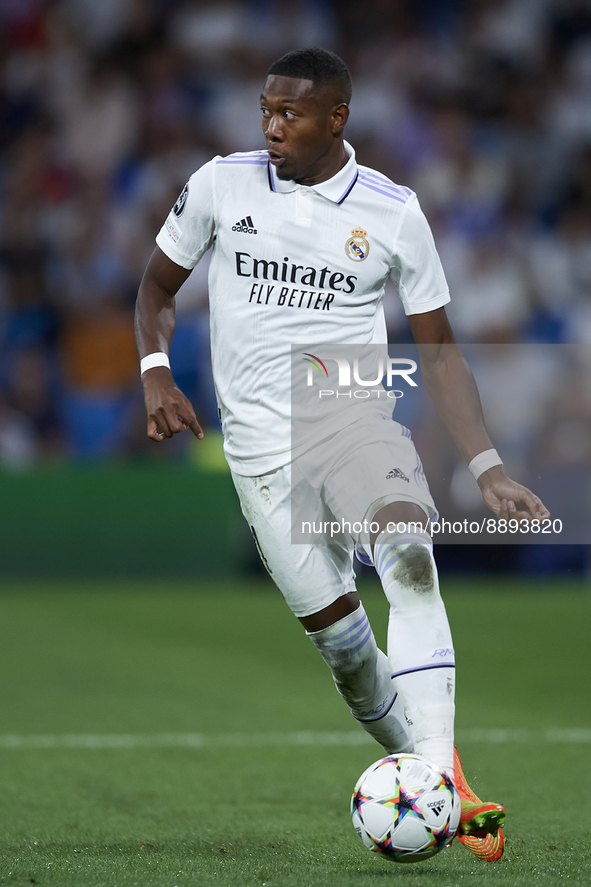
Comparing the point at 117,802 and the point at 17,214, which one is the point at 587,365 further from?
the point at 117,802

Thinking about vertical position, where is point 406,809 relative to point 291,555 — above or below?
below

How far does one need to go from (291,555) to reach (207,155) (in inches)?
423

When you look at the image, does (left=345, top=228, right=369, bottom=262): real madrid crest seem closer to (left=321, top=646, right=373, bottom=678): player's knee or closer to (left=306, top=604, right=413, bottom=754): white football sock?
(left=306, top=604, right=413, bottom=754): white football sock

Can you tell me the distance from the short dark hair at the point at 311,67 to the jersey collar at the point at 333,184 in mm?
245

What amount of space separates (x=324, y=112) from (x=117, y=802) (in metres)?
2.56

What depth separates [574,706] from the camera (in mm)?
6801

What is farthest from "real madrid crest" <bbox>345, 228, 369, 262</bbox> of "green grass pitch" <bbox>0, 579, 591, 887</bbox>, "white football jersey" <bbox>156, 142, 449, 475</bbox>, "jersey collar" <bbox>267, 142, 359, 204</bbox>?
"green grass pitch" <bbox>0, 579, 591, 887</bbox>

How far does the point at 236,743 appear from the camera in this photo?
5816mm

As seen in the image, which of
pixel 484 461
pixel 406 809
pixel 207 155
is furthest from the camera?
pixel 207 155

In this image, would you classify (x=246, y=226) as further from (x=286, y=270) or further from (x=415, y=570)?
(x=415, y=570)

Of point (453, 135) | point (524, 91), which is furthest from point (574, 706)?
point (524, 91)

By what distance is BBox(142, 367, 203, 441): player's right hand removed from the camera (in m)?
3.54

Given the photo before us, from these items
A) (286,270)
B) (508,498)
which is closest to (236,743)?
(508,498)

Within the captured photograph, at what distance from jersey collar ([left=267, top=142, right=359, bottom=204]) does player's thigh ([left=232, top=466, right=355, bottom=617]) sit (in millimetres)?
839
